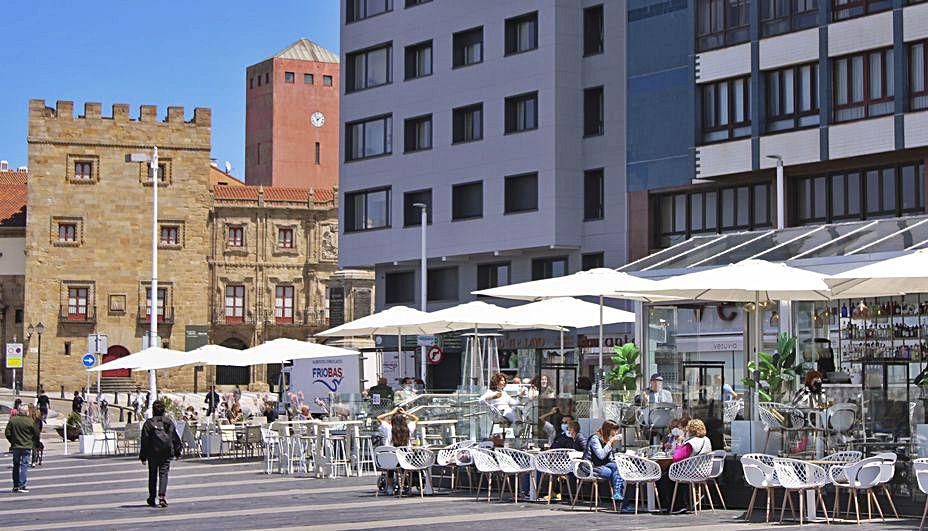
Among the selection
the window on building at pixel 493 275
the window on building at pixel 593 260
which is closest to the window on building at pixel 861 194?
the window on building at pixel 593 260

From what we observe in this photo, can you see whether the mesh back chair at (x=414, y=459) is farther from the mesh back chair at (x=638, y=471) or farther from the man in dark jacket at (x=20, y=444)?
the man in dark jacket at (x=20, y=444)

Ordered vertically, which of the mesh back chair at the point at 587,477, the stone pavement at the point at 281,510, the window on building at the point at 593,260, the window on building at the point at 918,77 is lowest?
the stone pavement at the point at 281,510

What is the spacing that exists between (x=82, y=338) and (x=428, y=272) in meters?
36.5

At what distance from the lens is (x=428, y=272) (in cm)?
5819

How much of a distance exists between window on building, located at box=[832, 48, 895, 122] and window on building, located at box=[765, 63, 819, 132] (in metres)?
0.77

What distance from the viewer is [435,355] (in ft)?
190

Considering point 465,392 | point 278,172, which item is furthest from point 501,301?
point 278,172

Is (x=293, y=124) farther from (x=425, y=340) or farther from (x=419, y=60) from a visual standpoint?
(x=425, y=340)

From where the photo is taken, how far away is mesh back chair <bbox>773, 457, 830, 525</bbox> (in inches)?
→ 770

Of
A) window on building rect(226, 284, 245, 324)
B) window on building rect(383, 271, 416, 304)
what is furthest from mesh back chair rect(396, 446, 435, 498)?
window on building rect(226, 284, 245, 324)

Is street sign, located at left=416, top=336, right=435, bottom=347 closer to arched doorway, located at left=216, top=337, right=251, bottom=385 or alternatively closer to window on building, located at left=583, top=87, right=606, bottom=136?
window on building, located at left=583, top=87, right=606, bottom=136

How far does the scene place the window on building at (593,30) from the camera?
52.2 meters

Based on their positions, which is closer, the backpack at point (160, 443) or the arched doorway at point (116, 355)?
the backpack at point (160, 443)

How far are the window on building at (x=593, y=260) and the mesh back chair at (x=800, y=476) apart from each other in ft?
103
